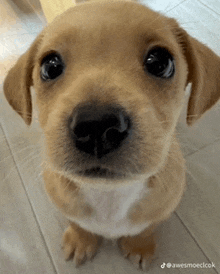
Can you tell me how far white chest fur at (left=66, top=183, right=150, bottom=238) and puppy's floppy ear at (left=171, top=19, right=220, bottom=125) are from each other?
496 mm

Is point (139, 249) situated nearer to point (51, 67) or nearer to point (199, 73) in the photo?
point (199, 73)

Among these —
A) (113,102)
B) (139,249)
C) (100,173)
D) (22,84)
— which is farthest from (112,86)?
(139,249)

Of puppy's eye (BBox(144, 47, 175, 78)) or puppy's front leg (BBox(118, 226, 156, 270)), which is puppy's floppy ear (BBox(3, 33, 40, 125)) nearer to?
puppy's eye (BBox(144, 47, 175, 78))

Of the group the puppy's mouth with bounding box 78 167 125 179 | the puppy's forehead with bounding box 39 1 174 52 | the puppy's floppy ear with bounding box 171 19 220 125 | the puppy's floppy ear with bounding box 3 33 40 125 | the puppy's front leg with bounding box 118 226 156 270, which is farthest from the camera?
the puppy's front leg with bounding box 118 226 156 270

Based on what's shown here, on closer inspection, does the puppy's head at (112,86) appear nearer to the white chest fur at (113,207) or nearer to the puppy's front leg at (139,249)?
the white chest fur at (113,207)

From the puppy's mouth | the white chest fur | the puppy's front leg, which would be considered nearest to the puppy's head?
the puppy's mouth

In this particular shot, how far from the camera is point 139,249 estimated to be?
1.87 m

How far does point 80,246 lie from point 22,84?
1.20 metres

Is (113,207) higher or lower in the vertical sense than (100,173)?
lower

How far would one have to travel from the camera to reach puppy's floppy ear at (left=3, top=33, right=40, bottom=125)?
4.56ft

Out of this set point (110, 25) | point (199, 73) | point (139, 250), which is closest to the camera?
point (110, 25)

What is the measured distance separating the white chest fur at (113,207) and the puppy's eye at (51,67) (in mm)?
599

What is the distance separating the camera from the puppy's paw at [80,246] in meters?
1.87

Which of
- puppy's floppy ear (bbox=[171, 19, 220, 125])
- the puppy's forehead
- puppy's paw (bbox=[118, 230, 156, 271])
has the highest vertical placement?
the puppy's forehead
